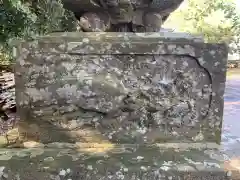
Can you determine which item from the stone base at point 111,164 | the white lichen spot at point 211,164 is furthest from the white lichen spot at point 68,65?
the white lichen spot at point 211,164

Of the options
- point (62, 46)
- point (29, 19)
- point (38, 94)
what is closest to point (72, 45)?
point (62, 46)

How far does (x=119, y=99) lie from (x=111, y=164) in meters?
0.32

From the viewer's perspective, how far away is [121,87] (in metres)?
1.71

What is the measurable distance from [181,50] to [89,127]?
568mm

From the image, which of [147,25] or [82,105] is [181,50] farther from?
[82,105]

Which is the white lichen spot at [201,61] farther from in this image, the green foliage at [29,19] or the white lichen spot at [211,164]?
the green foliage at [29,19]

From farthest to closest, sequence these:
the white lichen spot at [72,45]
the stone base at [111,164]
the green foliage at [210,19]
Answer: the green foliage at [210,19] → the white lichen spot at [72,45] → the stone base at [111,164]

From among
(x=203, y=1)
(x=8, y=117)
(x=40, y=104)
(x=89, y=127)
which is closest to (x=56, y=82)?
(x=40, y=104)

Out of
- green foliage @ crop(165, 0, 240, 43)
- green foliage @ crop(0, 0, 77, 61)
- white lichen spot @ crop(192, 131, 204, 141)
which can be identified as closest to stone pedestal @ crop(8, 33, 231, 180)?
white lichen spot @ crop(192, 131, 204, 141)

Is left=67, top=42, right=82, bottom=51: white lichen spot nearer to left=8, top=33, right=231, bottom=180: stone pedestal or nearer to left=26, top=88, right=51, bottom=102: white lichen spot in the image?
left=8, top=33, right=231, bottom=180: stone pedestal

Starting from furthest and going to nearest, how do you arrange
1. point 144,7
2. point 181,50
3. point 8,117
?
point 8,117 < point 144,7 < point 181,50

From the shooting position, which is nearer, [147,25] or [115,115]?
[115,115]

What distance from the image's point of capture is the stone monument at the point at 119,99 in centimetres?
167

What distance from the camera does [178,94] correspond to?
1731 millimetres
